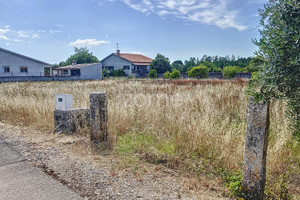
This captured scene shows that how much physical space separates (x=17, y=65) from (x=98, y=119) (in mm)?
36493

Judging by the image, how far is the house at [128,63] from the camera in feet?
173

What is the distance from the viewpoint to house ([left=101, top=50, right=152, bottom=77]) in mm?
52625

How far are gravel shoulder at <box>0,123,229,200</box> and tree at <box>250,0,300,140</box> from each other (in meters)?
1.40

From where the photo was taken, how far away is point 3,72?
3306cm

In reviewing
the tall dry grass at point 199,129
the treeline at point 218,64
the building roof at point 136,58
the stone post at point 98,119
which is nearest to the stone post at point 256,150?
the tall dry grass at point 199,129

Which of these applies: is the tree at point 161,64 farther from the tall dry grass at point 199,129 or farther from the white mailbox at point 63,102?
the white mailbox at point 63,102

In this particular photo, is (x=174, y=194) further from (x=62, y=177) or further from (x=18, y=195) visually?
(x=18, y=195)

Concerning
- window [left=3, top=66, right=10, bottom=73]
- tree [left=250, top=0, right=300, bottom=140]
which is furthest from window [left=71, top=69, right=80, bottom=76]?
tree [left=250, top=0, right=300, bottom=140]

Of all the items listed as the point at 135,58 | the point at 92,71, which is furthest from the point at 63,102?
the point at 135,58

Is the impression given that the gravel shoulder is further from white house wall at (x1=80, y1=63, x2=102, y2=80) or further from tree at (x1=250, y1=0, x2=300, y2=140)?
white house wall at (x1=80, y1=63, x2=102, y2=80)

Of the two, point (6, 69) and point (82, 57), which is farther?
point (82, 57)

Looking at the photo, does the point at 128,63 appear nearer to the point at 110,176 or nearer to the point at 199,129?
the point at 199,129

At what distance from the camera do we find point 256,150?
2436mm

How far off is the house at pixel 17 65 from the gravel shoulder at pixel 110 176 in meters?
35.0
